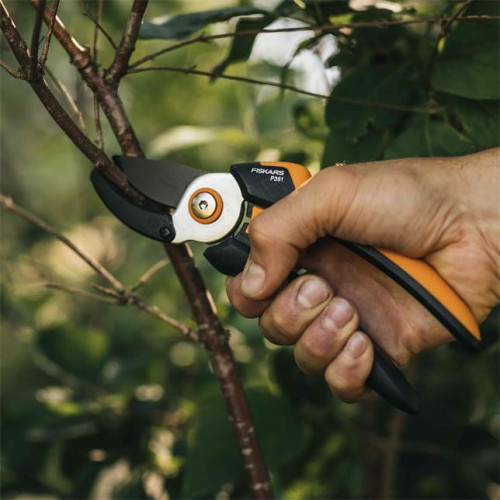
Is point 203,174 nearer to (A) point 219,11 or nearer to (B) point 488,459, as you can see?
(A) point 219,11

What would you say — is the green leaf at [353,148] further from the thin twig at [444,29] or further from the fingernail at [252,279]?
the fingernail at [252,279]

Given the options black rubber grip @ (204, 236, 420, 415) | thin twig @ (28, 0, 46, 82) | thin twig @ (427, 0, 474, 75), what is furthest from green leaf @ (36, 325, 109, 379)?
thin twig @ (427, 0, 474, 75)

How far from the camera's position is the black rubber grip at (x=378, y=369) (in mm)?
941

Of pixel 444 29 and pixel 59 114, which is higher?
pixel 444 29

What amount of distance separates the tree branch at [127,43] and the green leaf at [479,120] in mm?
512

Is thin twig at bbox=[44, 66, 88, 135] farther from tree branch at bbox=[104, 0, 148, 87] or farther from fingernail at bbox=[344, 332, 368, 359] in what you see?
fingernail at bbox=[344, 332, 368, 359]

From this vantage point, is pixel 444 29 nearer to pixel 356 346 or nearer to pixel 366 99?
pixel 366 99

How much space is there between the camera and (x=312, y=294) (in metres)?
1.01

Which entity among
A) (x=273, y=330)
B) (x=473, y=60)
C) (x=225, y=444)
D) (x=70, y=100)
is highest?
(x=473, y=60)

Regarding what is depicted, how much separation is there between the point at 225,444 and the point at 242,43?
2.28 feet

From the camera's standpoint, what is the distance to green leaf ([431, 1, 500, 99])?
1.03 meters

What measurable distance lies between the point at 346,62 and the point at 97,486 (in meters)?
0.99

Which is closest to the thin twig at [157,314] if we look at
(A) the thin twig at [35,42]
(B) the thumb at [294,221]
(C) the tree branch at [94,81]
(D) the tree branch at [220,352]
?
(D) the tree branch at [220,352]

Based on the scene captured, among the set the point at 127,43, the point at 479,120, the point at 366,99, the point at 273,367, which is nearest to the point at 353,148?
the point at 366,99
